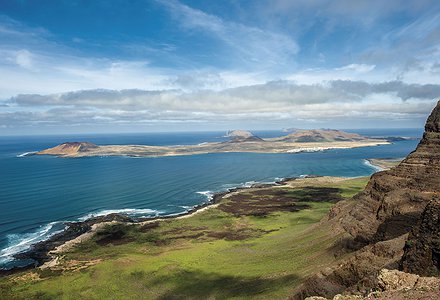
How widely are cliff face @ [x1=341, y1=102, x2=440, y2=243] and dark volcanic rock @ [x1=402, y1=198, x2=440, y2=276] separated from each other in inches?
905

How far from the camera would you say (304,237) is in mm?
78000

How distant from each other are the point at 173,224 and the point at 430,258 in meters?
84.7

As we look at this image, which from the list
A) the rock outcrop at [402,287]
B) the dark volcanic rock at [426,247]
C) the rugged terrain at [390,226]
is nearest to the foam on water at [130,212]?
the rugged terrain at [390,226]

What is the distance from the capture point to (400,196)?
63.1m

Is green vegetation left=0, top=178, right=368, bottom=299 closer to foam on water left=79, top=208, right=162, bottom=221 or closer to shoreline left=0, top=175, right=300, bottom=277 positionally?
shoreline left=0, top=175, right=300, bottom=277

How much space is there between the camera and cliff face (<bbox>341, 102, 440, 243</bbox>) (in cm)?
5794

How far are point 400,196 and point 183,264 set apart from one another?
43.9 meters

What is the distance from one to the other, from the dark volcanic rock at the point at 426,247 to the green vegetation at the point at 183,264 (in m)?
20.9

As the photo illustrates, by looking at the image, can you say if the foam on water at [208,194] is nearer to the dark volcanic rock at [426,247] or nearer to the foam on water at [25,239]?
the foam on water at [25,239]

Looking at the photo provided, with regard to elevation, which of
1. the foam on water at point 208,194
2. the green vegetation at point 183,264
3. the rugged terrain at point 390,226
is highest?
the rugged terrain at point 390,226

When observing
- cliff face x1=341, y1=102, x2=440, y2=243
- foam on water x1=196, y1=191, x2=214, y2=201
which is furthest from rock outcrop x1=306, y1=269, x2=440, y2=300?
foam on water x1=196, y1=191, x2=214, y2=201

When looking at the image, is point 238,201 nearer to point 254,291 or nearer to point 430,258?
point 254,291

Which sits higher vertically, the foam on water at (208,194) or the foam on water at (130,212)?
the foam on water at (130,212)

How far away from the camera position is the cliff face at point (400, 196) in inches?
2281
